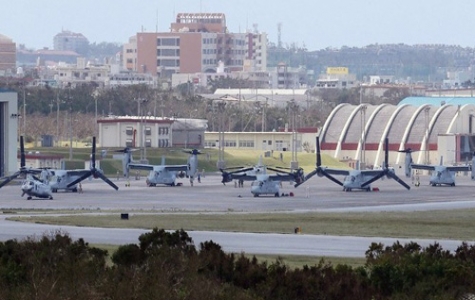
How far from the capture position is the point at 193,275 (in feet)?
98.7

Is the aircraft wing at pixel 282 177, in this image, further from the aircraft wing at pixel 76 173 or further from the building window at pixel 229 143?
the building window at pixel 229 143

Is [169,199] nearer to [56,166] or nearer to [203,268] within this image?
[56,166]

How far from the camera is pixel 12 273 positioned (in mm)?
30078

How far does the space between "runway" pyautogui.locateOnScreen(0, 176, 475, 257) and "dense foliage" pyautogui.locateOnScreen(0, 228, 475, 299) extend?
10.4 metres

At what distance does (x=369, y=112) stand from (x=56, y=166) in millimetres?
61243

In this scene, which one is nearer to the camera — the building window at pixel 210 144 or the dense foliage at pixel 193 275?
the dense foliage at pixel 193 275

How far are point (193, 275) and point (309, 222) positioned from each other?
30.8 meters

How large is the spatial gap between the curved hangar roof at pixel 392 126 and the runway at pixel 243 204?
35.0 metres

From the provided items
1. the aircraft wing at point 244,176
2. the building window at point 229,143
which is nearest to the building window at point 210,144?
the building window at point 229,143

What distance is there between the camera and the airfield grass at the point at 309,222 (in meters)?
54.4

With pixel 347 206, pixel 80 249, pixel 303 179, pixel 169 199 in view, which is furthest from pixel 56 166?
pixel 80 249

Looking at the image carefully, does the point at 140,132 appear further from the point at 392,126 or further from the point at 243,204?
the point at 243,204

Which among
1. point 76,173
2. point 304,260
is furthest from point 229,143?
point 304,260

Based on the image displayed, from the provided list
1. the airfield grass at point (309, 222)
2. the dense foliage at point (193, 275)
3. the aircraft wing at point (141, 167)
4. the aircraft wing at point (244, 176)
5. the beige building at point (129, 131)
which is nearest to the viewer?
the dense foliage at point (193, 275)
